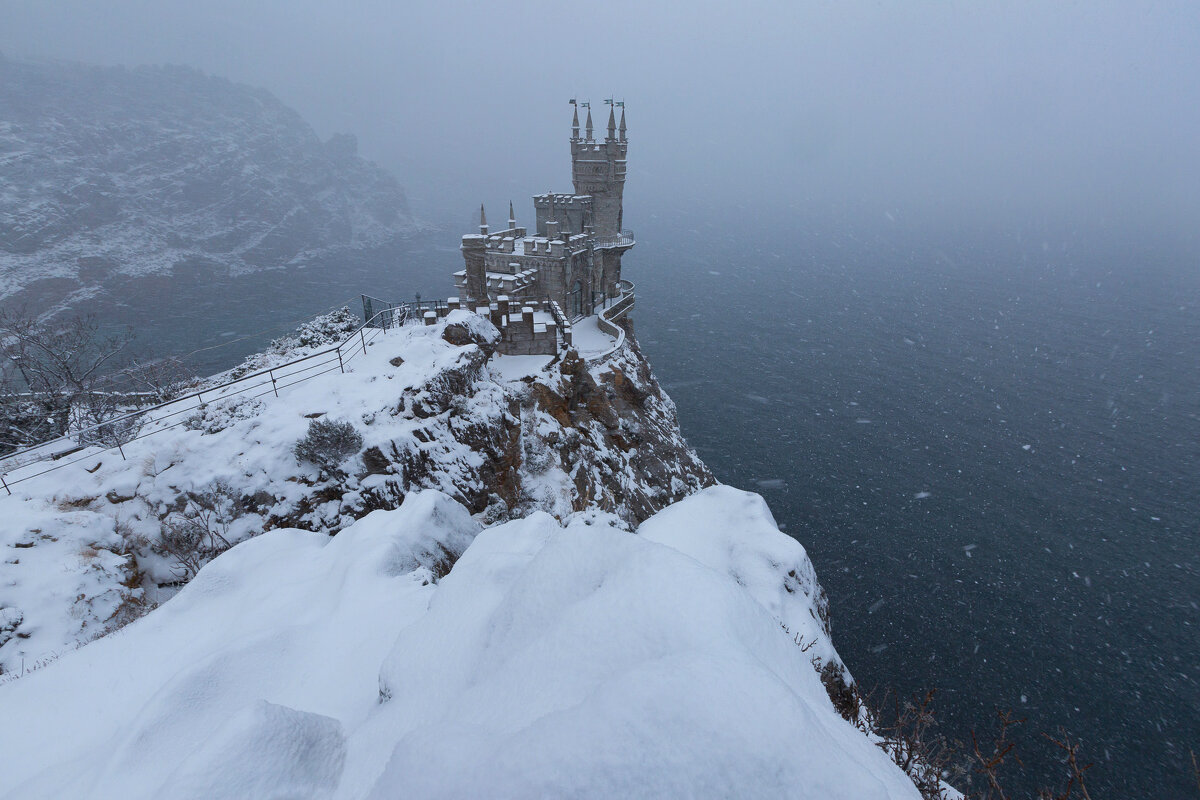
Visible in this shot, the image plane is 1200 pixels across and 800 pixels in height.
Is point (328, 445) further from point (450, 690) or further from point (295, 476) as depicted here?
point (450, 690)

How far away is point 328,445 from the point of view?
16.8 metres

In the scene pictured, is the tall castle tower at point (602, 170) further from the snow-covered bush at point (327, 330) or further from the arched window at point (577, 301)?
the snow-covered bush at point (327, 330)

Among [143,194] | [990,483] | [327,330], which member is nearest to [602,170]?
[327,330]

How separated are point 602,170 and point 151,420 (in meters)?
36.5

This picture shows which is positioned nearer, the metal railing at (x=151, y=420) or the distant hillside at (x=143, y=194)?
the metal railing at (x=151, y=420)

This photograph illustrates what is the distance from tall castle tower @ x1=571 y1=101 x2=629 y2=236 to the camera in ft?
142

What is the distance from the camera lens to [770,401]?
55000mm

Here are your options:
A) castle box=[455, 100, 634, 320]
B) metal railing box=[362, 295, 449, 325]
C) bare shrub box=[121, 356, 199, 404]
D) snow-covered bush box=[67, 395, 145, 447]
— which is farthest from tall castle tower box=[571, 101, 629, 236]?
snow-covered bush box=[67, 395, 145, 447]

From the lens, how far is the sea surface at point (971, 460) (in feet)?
86.2

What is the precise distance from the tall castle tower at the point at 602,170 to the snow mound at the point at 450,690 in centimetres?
3784

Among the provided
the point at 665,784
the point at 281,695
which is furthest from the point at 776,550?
the point at 281,695

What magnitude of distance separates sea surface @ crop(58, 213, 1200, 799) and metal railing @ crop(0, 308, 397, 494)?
27.8 metres

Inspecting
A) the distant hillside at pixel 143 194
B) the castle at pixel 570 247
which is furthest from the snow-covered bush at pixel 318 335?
the distant hillside at pixel 143 194

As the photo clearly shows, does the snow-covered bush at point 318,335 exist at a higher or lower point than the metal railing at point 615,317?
higher
